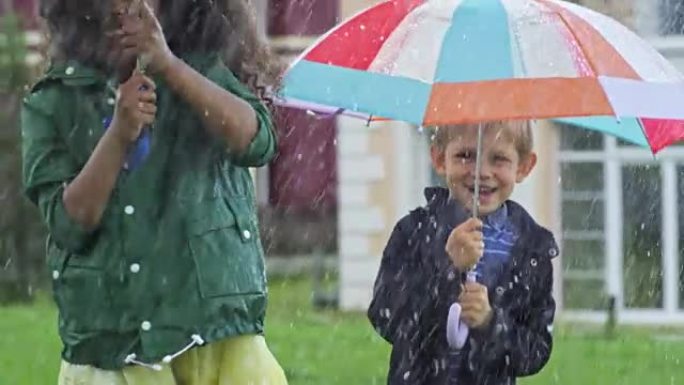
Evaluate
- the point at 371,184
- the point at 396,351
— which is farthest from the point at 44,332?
the point at 396,351

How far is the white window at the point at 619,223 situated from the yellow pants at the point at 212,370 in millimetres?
13917

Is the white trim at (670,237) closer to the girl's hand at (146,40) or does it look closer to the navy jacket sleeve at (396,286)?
the navy jacket sleeve at (396,286)

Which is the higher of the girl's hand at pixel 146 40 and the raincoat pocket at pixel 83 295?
the girl's hand at pixel 146 40

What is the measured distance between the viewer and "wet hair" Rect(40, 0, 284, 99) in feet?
13.6

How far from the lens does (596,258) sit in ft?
59.7

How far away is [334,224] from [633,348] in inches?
402

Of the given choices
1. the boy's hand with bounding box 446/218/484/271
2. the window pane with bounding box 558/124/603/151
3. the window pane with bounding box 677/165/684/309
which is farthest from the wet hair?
the window pane with bounding box 558/124/603/151

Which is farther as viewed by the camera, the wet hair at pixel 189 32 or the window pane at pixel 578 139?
the window pane at pixel 578 139

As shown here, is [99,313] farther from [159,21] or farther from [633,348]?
[633,348]

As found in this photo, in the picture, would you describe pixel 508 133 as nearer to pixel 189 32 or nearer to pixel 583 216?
pixel 189 32

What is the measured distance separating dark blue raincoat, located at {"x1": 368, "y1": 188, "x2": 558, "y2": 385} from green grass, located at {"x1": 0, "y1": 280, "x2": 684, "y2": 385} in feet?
17.2

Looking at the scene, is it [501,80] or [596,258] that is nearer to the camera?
[501,80]

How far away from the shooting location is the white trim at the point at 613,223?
17.9 m

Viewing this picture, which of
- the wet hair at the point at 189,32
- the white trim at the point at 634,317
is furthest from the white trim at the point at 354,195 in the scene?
the wet hair at the point at 189,32
